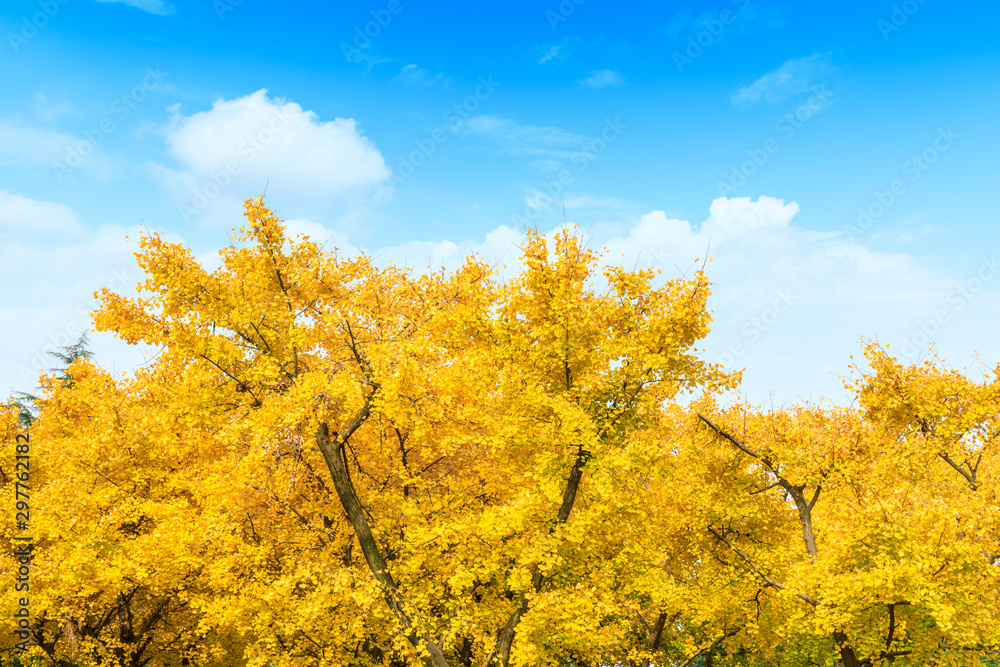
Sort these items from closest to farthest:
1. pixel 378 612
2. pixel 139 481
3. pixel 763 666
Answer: pixel 378 612, pixel 139 481, pixel 763 666

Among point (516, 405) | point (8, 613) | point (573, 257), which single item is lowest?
point (8, 613)

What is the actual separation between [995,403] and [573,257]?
581 inches

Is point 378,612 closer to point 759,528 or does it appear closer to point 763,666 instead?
point 759,528

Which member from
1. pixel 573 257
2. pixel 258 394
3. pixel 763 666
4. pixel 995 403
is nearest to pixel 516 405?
pixel 573 257

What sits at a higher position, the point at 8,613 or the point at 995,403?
the point at 995,403

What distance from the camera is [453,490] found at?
576 inches

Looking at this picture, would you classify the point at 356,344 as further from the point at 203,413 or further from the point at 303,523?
the point at 303,523

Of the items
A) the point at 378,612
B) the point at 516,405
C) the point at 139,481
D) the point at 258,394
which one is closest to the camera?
the point at 378,612

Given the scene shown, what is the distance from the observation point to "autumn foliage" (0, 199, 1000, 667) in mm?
12664

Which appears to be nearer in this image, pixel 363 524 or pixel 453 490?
pixel 363 524

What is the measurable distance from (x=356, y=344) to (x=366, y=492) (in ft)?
12.4

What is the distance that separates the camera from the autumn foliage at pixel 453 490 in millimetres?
12664

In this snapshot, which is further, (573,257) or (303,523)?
(303,523)

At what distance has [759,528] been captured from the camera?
1850cm
